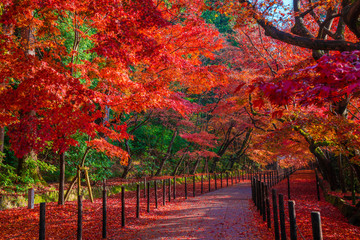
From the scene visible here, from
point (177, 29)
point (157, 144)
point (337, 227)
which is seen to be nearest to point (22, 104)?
point (177, 29)

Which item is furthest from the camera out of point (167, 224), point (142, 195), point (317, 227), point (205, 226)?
point (142, 195)

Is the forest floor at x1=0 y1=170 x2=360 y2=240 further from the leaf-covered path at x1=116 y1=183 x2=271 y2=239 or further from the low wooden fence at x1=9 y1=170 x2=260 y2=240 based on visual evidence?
the low wooden fence at x1=9 y1=170 x2=260 y2=240

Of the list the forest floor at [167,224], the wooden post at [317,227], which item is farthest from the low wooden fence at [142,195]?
the wooden post at [317,227]

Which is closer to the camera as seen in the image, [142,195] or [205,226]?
[205,226]

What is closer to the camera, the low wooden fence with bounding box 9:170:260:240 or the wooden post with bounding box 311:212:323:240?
the wooden post with bounding box 311:212:323:240

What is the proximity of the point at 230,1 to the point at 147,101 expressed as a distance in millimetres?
4004

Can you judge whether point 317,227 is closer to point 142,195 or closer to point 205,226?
point 205,226

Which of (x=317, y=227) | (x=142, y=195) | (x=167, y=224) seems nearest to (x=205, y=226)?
(x=167, y=224)

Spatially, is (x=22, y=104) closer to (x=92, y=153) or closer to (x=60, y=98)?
(x=60, y=98)

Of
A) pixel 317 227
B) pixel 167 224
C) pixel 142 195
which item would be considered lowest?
pixel 142 195

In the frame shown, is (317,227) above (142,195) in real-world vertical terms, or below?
above

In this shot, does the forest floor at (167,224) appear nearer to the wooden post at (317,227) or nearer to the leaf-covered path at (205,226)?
the leaf-covered path at (205,226)

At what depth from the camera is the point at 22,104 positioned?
7.01 meters

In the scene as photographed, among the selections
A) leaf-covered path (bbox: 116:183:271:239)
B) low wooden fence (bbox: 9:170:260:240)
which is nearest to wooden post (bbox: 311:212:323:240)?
leaf-covered path (bbox: 116:183:271:239)
